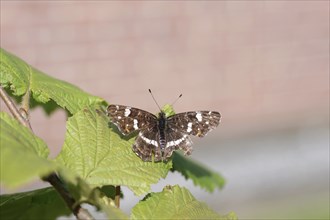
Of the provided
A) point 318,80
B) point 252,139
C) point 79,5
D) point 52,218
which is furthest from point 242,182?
point 52,218

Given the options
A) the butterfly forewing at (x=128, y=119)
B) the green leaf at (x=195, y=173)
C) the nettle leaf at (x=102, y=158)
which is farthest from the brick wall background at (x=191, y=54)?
the nettle leaf at (x=102, y=158)

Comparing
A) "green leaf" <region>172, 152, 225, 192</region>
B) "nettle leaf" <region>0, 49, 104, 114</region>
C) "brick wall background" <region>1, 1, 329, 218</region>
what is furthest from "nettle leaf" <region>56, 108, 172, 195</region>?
"brick wall background" <region>1, 1, 329, 218</region>

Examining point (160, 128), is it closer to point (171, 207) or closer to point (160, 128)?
point (160, 128)

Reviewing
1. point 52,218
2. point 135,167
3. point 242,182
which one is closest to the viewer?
point 135,167

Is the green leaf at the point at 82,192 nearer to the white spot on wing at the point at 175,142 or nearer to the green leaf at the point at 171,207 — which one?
the green leaf at the point at 171,207

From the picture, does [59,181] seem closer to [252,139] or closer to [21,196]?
[21,196]

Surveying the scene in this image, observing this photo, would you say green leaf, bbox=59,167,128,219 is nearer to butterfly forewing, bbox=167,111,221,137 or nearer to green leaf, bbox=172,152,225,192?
butterfly forewing, bbox=167,111,221,137
